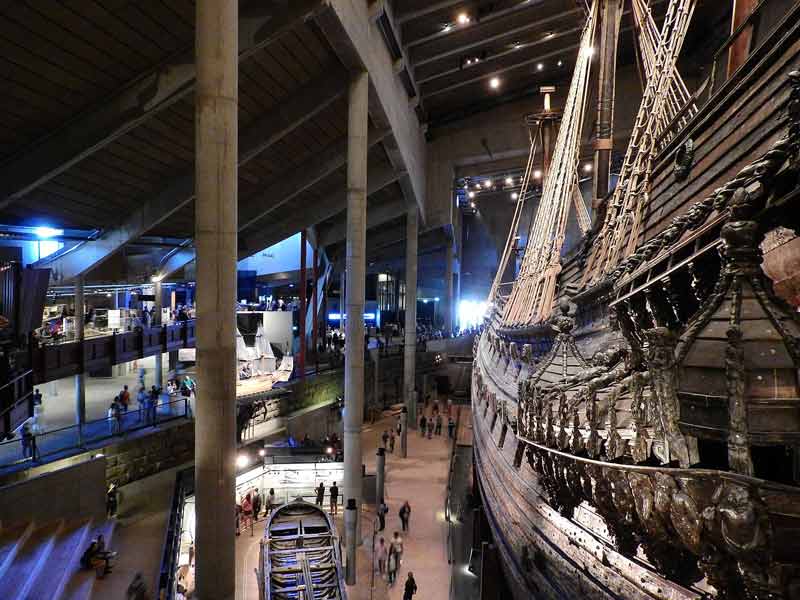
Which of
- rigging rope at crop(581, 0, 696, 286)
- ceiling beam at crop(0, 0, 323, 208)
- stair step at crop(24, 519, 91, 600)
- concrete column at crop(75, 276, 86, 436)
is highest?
ceiling beam at crop(0, 0, 323, 208)

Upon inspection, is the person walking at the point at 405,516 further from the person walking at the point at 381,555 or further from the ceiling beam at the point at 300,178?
the ceiling beam at the point at 300,178

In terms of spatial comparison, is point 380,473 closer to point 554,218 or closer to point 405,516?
point 405,516

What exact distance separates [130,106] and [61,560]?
6606mm

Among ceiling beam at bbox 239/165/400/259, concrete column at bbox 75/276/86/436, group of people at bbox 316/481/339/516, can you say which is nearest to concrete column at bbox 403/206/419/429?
ceiling beam at bbox 239/165/400/259

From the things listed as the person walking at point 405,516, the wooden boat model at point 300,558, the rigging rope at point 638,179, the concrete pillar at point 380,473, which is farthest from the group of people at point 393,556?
the rigging rope at point 638,179

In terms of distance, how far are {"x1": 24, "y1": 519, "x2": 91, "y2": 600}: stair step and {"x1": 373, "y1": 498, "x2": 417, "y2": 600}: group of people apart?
4437 mm

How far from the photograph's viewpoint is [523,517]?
4.95 m

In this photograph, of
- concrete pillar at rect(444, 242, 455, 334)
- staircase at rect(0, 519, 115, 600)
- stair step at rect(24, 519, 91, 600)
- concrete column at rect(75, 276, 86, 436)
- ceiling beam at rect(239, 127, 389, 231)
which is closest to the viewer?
staircase at rect(0, 519, 115, 600)

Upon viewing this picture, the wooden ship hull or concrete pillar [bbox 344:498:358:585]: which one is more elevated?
the wooden ship hull

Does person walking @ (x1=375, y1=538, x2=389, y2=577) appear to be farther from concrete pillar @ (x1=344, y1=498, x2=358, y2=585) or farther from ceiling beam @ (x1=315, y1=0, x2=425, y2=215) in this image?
ceiling beam @ (x1=315, y1=0, x2=425, y2=215)

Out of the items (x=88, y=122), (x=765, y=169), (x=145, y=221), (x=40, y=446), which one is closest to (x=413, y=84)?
(x=145, y=221)

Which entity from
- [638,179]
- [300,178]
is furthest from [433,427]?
[638,179]

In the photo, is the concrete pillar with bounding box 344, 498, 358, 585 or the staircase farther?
the concrete pillar with bounding box 344, 498, 358, 585

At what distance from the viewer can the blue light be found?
11.5 metres
